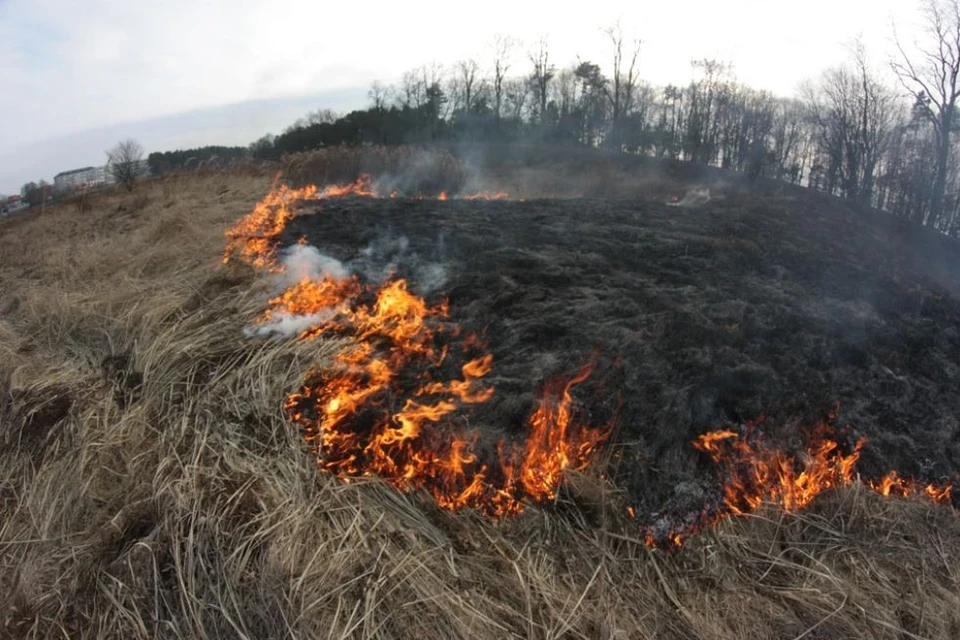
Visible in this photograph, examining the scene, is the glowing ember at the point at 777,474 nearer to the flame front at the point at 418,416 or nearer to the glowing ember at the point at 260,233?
the flame front at the point at 418,416

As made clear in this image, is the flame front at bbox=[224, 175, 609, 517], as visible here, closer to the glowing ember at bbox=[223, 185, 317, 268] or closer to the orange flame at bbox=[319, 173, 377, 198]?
the glowing ember at bbox=[223, 185, 317, 268]

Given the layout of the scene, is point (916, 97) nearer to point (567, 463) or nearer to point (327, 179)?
point (327, 179)

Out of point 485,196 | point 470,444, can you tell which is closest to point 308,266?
point 470,444

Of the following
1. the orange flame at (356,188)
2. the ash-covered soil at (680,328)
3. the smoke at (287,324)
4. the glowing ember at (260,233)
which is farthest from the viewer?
the orange flame at (356,188)

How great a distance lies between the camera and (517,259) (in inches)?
211

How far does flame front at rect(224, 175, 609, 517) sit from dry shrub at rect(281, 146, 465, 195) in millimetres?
7824

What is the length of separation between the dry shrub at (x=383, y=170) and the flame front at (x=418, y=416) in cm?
782

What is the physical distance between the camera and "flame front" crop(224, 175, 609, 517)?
2.88 meters

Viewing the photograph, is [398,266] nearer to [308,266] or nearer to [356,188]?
[308,266]

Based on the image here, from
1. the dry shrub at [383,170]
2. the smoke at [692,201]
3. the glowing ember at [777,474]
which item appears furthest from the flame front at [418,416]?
the dry shrub at [383,170]

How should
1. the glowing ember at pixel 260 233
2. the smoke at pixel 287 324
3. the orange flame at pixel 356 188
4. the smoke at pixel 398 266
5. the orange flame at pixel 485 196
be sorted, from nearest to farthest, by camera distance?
the smoke at pixel 287 324
the smoke at pixel 398 266
the glowing ember at pixel 260 233
the orange flame at pixel 356 188
the orange flame at pixel 485 196

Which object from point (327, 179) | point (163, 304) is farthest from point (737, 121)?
point (163, 304)

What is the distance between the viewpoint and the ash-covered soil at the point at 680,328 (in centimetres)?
330

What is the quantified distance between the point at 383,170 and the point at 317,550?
35.9 ft
